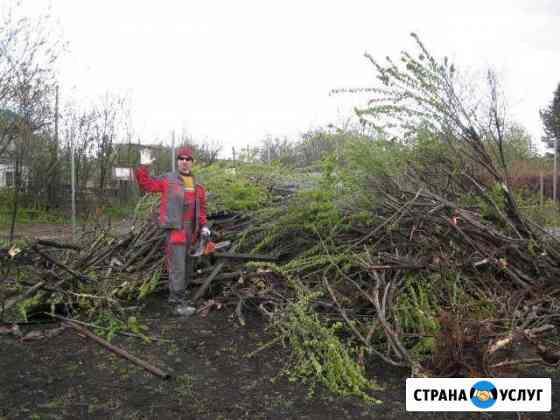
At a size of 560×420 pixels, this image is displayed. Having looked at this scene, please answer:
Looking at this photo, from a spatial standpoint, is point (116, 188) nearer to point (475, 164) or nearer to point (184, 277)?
point (184, 277)

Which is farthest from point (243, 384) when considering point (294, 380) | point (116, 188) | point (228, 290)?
point (116, 188)

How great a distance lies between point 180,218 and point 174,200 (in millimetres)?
187

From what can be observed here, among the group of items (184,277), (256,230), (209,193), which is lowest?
(184,277)

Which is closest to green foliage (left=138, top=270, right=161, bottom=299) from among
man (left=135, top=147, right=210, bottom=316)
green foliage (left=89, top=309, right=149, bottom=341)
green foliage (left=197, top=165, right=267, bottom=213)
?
man (left=135, top=147, right=210, bottom=316)

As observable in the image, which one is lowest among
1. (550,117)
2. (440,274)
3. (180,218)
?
(440,274)

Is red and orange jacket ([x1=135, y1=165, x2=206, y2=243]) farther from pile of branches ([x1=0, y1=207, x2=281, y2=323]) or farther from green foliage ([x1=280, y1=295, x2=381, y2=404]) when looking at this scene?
green foliage ([x1=280, y1=295, x2=381, y2=404])

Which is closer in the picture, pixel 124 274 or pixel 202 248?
pixel 202 248

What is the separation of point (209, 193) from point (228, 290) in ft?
5.33

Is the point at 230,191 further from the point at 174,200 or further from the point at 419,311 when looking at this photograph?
the point at 419,311

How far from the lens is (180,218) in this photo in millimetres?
4730

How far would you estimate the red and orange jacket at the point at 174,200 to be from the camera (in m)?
4.70

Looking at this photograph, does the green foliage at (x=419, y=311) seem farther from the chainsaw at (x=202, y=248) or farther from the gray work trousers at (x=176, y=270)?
the gray work trousers at (x=176, y=270)

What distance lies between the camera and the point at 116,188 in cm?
1564

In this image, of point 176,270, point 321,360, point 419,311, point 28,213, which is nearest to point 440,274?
point 419,311
